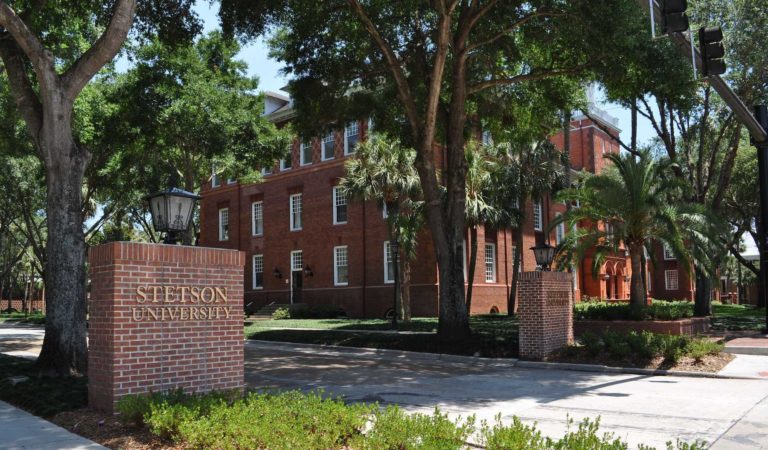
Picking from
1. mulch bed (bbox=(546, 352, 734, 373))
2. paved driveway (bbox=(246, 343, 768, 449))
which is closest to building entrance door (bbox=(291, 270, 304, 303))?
paved driveway (bbox=(246, 343, 768, 449))

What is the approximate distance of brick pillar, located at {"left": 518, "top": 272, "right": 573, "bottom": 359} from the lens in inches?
607

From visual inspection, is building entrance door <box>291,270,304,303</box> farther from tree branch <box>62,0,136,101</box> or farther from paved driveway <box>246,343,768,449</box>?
tree branch <box>62,0,136,101</box>

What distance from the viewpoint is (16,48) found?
12984mm

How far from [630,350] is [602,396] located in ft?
14.4

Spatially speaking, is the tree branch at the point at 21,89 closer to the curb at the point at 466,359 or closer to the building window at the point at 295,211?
the curb at the point at 466,359

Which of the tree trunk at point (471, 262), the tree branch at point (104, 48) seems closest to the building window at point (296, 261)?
the tree trunk at point (471, 262)

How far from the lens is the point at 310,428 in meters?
6.46

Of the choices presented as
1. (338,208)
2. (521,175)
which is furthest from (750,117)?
(338,208)

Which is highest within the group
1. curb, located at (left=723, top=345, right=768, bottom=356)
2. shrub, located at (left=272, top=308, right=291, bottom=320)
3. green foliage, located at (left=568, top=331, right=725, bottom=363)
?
green foliage, located at (left=568, top=331, right=725, bottom=363)

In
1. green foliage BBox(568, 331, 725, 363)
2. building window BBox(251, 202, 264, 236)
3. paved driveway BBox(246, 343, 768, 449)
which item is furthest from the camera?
building window BBox(251, 202, 264, 236)

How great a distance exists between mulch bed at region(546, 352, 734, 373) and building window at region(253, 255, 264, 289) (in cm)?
2703

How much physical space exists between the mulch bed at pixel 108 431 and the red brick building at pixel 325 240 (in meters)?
23.9

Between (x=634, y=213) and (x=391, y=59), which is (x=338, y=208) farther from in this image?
(x=634, y=213)

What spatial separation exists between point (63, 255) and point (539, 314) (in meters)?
10.2
